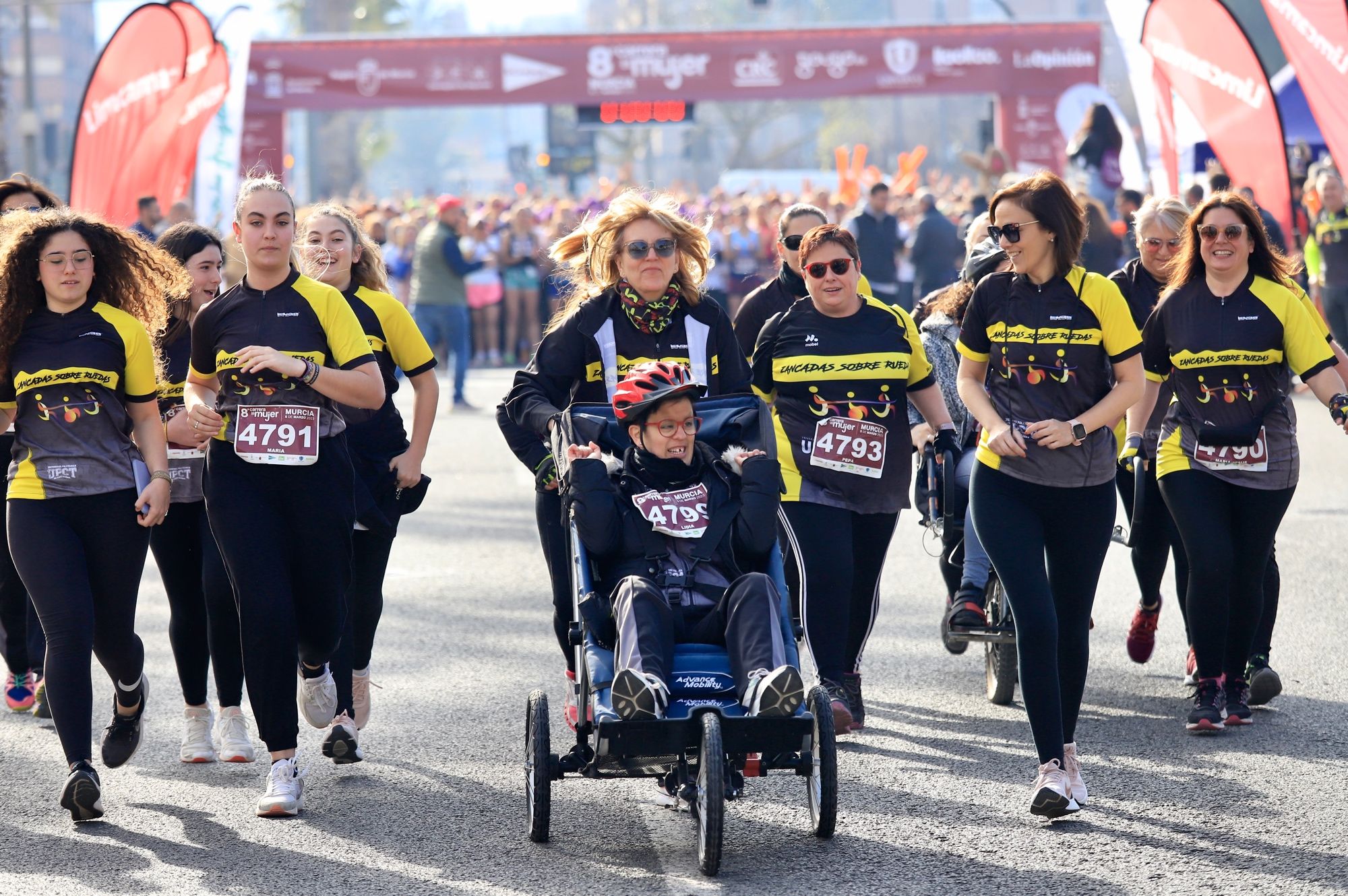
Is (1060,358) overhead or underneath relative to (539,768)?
overhead

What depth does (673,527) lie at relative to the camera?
5.48 metres

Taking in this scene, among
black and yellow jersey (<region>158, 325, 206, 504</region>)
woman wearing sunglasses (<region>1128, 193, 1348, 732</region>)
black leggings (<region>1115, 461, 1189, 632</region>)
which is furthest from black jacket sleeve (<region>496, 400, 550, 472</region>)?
black leggings (<region>1115, 461, 1189, 632</region>)

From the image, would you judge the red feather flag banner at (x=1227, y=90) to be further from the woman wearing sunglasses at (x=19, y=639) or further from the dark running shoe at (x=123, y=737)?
the dark running shoe at (x=123, y=737)

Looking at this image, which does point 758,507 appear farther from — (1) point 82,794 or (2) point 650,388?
(1) point 82,794

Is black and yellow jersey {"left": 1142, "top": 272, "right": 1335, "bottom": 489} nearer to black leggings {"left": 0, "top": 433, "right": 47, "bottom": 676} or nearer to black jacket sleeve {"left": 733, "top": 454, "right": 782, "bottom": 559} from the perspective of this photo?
black jacket sleeve {"left": 733, "top": 454, "right": 782, "bottom": 559}

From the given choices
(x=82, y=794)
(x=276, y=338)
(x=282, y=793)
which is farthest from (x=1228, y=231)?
(x=82, y=794)

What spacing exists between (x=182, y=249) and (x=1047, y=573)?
342 centimetres

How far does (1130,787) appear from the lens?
584cm

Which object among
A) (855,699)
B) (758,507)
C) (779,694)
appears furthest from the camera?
(855,699)

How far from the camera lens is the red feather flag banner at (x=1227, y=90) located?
536 inches

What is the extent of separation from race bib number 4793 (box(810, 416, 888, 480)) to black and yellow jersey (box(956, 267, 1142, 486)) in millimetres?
893

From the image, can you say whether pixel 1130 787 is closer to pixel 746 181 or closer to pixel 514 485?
pixel 514 485

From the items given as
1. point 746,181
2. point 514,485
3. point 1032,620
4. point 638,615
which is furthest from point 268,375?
point 746,181

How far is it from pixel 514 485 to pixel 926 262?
6758 millimetres
